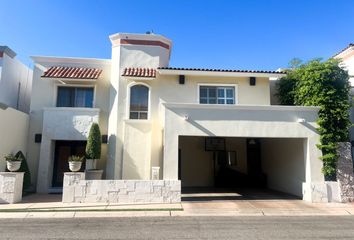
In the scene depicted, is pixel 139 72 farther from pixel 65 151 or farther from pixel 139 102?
pixel 65 151

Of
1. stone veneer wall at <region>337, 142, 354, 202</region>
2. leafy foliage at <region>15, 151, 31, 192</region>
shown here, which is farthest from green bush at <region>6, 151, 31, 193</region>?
stone veneer wall at <region>337, 142, 354, 202</region>

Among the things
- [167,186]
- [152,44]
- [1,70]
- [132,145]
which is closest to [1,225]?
[167,186]

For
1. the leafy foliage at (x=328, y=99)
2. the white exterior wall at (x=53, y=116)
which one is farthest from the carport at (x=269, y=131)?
the white exterior wall at (x=53, y=116)

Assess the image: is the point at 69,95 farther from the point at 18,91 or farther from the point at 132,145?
the point at 132,145

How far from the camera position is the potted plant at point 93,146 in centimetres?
1327

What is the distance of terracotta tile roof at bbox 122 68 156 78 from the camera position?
1446 centimetres

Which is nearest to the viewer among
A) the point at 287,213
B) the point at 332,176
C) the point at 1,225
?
the point at 1,225

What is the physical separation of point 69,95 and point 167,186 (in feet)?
26.9

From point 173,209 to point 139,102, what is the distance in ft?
21.8

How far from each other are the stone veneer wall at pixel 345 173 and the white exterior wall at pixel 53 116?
11.6 metres

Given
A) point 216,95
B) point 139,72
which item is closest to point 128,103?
point 139,72

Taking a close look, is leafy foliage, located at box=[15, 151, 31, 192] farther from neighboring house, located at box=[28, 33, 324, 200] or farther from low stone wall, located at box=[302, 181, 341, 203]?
low stone wall, located at box=[302, 181, 341, 203]

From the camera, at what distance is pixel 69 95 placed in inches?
615

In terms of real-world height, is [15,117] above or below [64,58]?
below
